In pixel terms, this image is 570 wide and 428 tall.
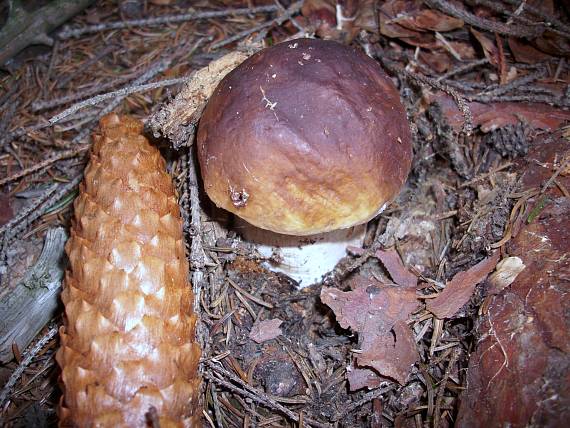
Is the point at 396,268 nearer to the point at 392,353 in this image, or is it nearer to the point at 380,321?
the point at 380,321

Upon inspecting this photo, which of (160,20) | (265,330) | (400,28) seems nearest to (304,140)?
(265,330)

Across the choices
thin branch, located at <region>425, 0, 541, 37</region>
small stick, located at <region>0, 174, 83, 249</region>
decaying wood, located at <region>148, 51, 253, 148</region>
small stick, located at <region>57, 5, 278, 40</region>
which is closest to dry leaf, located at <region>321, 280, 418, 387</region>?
decaying wood, located at <region>148, 51, 253, 148</region>

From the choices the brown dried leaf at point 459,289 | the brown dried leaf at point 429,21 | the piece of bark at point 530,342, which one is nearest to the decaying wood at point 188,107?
the brown dried leaf at point 429,21

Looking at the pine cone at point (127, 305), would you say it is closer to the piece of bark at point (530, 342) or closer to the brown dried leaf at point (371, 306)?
the brown dried leaf at point (371, 306)

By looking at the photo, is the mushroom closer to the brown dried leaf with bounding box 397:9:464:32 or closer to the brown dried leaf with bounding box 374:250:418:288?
the brown dried leaf with bounding box 374:250:418:288

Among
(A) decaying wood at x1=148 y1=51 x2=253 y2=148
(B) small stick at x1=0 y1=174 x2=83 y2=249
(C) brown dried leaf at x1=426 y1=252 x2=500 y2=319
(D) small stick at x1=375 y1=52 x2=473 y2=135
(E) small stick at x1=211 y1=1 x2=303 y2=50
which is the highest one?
(A) decaying wood at x1=148 y1=51 x2=253 y2=148

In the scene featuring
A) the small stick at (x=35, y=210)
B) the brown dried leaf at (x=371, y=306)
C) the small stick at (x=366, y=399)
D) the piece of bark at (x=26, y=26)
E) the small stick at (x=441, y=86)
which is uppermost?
the piece of bark at (x=26, y=26)

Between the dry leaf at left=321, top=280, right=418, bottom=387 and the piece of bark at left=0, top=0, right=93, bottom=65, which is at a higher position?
the piece of bark at left=0, top=0, right=93, bottom=65

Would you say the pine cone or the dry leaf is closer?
the pine cone
